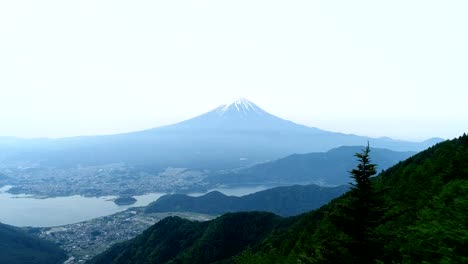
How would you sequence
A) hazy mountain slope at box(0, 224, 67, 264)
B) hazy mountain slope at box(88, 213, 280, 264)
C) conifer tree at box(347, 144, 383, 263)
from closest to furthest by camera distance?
conifer tree at box(347, 144, 383, 263), hazy mountain slope at box(88, 213, 280, 264), hazy mountain slope at box(0, 224, 67, 264)

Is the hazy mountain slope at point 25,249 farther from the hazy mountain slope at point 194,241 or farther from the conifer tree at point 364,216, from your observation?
the conifer tree at point 364,216

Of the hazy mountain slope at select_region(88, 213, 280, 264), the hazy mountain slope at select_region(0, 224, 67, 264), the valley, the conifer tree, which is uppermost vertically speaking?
the conifer tree

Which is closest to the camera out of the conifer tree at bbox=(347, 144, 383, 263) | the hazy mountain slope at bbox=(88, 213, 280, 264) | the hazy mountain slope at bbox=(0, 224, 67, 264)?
the conifer tree at bbox=(347, 144, 383, 263)

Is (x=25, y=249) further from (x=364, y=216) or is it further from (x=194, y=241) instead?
→ (x=364, y=216)

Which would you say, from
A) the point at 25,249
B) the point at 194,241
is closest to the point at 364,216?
the point at 194,241

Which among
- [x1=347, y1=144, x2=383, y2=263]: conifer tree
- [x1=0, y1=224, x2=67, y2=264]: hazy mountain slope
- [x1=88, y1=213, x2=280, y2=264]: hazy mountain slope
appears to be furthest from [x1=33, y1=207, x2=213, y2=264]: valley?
[x1=347, y1=144, x2=383, y2=263]: conifer tree

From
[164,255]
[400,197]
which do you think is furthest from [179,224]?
[400,197]

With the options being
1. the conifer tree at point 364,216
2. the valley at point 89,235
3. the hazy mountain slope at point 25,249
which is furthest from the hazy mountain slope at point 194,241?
the conifer tree at point 364,216

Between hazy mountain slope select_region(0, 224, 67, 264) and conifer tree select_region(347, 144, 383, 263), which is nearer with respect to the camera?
conifer tree select_region(347, 144, 383, 263)

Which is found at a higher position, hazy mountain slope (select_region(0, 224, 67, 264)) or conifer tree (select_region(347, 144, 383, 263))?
conifer tree (select_region(347, 144, 383, 263))

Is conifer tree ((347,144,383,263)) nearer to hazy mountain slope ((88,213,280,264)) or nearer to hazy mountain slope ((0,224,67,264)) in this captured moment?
hazy mountain slope ((88,213,280,264))
